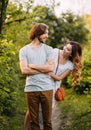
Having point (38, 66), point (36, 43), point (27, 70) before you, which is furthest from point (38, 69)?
point (36, 43)

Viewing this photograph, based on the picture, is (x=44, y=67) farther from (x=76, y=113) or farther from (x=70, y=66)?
(x=76, y=113)

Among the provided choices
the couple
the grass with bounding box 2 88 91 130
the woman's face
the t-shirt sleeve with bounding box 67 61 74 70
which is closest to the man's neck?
the couple

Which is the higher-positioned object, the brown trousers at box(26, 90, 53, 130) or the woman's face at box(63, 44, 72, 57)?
the woman's face at box(63, 44, 72, 57)

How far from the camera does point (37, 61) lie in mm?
5969

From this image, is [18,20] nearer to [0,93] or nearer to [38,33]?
[0,93]

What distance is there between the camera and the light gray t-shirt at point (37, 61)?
5.93 m

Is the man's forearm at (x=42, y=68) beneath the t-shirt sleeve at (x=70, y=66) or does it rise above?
above

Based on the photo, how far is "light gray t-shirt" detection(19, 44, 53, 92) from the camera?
5.93 m

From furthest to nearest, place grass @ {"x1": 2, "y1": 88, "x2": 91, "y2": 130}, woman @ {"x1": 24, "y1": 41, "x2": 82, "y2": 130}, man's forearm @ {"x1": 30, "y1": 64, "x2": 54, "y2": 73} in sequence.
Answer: grass @ {"x1": 2, "y1": 88, "x2": 91, "y2": 130} < woman @ {"x1": 24, "y1": 41, "x2": 82, "y2": 130} < man's forearm @ {"x1": 30, "y1": 64, "x2": 54, "y2": 73}

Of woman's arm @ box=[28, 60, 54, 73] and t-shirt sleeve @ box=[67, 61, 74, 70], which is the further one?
t-shirt sleeve @ box=[67, 61, 74, 70]

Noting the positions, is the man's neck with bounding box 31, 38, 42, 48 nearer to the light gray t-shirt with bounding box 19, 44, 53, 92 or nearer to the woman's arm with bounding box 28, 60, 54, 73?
the light gray t-shirt with bounding box 19, 44, 53, 92

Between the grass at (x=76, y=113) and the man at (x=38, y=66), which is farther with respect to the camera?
the grass at (x=76, y=113)

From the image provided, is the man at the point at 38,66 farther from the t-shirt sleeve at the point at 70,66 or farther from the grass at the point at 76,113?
the grass at the point at 76,113

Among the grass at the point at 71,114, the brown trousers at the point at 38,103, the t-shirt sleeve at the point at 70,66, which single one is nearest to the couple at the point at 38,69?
the brown trousers at the point at 38,103
